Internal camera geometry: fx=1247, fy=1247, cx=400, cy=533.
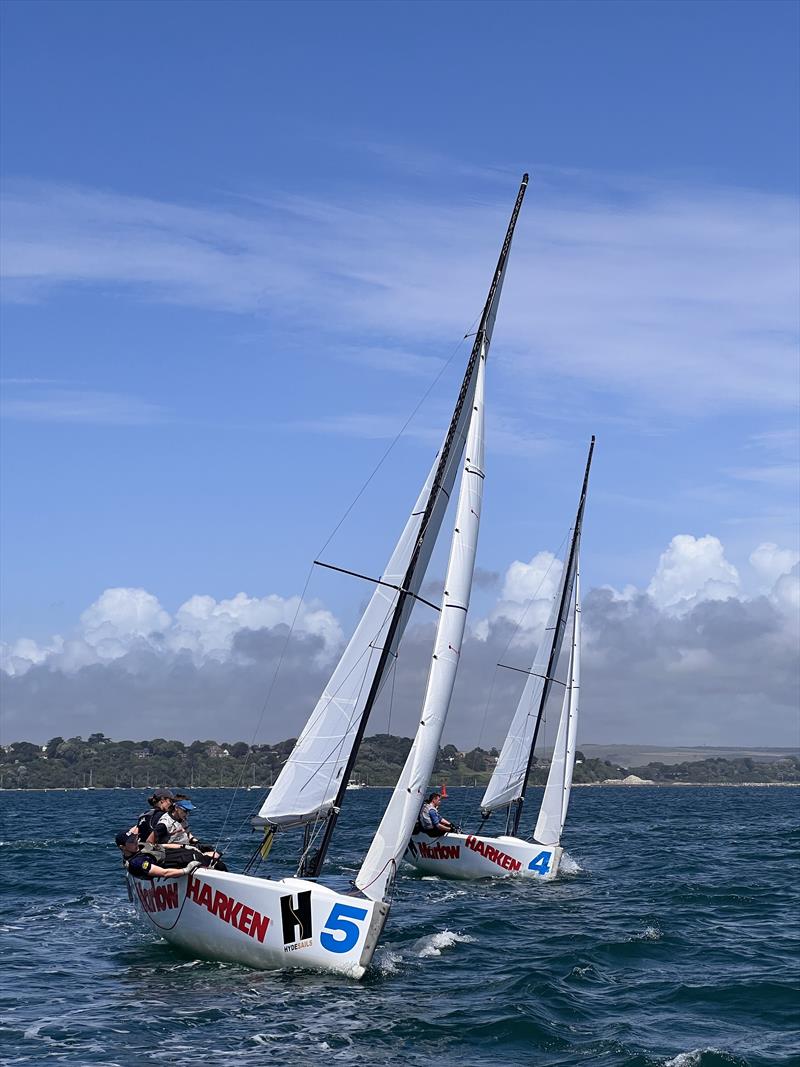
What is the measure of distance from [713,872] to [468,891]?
25.4 ft

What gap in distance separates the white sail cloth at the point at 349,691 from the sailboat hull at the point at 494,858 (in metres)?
11.7

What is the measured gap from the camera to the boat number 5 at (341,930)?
1653 cm

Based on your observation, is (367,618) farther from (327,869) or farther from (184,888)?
(327,869)

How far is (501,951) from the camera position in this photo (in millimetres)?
19812

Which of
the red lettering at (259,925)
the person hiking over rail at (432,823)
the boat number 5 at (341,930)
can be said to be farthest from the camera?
the person hiking over rail at (432,823)

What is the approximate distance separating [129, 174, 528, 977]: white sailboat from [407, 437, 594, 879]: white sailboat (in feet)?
36.5

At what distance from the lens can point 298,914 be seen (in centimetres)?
1661

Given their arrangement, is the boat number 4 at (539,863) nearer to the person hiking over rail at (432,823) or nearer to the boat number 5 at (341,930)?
the person hiking over rail at (432,823)

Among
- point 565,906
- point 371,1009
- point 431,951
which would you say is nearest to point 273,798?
point 431,951

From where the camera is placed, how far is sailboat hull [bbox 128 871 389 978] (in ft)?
54.3

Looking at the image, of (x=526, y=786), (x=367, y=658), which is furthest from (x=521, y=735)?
(x=367, y=658)

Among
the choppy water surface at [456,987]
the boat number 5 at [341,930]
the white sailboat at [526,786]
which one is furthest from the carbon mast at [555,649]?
the boat number 5 at [341,930]

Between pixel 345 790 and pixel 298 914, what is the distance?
234 cm

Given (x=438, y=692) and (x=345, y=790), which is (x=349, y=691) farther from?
(x=438, y=692)
